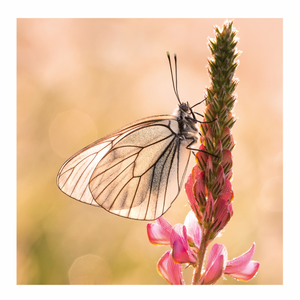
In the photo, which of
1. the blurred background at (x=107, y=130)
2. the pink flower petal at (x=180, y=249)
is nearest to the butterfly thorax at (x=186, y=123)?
the pink flower petal at (x=180, y=249)

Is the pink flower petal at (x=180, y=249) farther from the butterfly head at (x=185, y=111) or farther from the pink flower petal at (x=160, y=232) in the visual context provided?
the butterfly head at (x=185, y=111)

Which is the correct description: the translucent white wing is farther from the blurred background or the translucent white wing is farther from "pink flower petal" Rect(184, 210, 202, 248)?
the blurred background

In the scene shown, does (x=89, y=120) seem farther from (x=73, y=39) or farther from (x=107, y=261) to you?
(x=107, y=261)

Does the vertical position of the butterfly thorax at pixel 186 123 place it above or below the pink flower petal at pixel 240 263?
above

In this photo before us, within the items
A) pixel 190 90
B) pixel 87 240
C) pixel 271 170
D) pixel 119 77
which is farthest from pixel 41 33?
pixel 271 170

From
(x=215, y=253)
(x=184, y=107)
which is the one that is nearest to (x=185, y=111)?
(x=184, y=107)

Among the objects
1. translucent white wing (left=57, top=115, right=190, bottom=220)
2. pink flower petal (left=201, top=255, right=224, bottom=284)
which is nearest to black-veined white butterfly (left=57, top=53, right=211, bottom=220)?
translucent white wing (left=57, top=115, right=190, bottom=220)

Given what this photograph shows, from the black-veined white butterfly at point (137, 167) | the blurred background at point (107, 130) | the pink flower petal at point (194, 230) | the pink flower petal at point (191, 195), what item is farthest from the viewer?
the blurred background at point (107, 130)
